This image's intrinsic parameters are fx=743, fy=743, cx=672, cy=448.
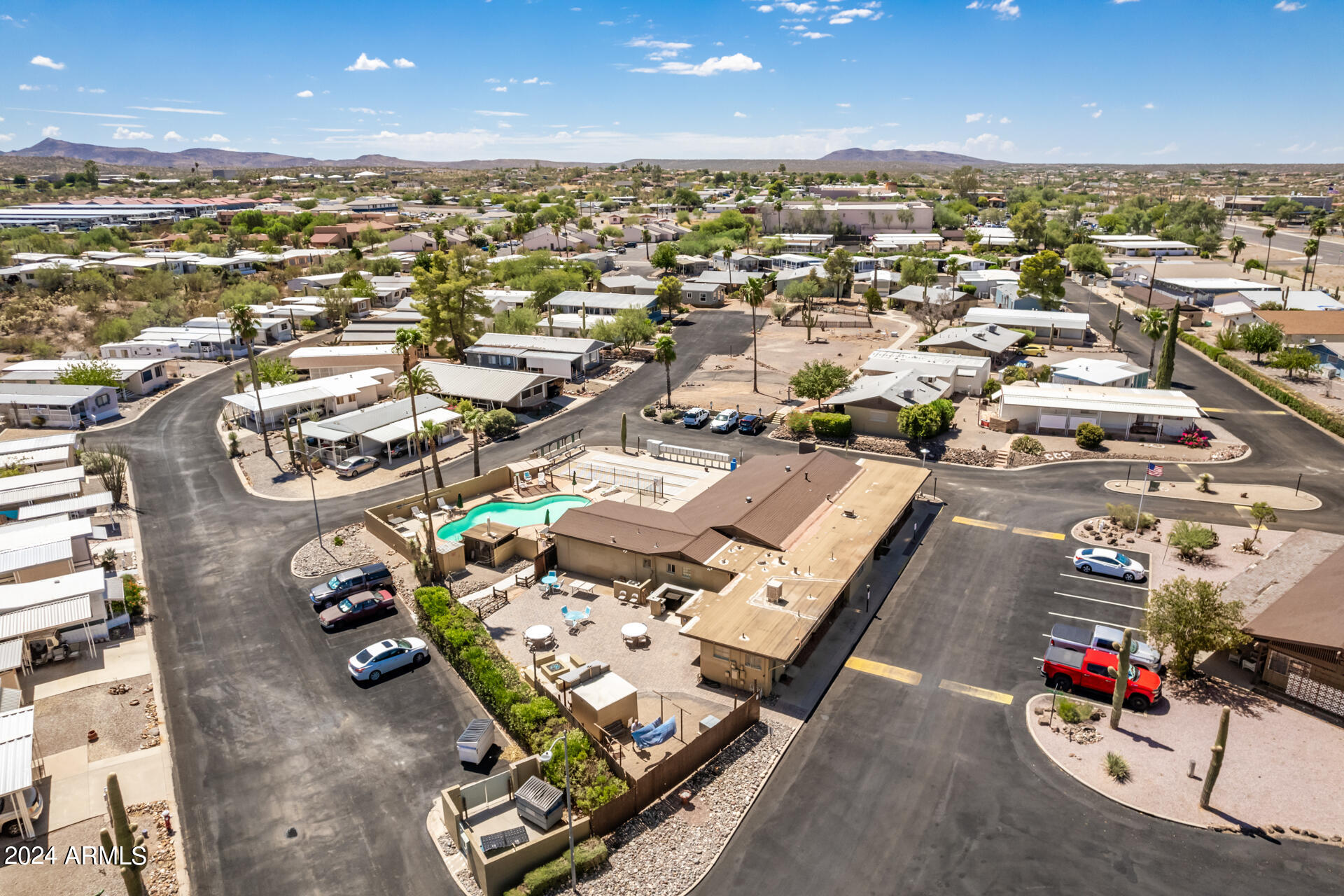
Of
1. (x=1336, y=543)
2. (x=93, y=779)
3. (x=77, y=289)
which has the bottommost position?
(x=93, y=779)

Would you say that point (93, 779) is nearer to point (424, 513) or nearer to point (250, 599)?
point (250, 599)

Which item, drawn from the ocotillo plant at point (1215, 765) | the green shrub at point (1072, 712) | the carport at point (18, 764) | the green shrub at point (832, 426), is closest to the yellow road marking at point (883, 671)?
the green shrub at point (1072, 712)

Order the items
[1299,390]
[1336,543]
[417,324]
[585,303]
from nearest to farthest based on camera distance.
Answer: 1. [1336,543]
2. [1299,390]
3. [417,324]
4. [585,303]

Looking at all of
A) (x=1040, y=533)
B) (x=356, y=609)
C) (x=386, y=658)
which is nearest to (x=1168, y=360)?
(x=1040, y=533)

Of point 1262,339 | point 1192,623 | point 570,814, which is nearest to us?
point 570,814

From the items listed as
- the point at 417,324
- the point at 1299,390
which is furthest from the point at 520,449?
the point at 1299,390

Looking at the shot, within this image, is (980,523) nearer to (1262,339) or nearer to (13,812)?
(13,812)

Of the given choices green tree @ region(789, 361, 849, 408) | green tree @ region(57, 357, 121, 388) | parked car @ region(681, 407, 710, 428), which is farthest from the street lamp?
green tree @ region(57, 357, 121, 388)
